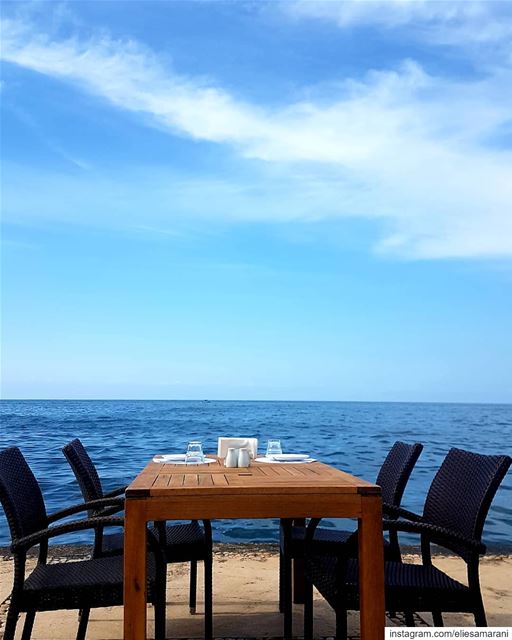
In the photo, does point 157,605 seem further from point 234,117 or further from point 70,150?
point 70,150

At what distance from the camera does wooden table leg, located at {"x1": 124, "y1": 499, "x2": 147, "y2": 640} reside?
225 cm

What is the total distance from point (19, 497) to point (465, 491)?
5.23ft

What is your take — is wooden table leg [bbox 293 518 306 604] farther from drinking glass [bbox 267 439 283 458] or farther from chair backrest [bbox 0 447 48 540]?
chair backrest [bbox 0 447 48 540]

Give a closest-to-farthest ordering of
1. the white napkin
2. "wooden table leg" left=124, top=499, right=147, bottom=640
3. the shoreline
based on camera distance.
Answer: "wooden table leg" left=124, top=499, right=147, bottom=640 < the white napkin < the shoreline

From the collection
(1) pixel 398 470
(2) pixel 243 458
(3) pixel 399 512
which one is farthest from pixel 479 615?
(2) pixel 243 458

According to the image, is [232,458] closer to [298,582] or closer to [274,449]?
A: [274,449]

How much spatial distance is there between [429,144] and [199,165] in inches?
190

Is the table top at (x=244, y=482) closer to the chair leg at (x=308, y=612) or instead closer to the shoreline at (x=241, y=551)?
the chair leg at (x=308, y=612)

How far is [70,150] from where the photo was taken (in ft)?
45.1

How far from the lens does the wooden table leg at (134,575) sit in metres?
2.25

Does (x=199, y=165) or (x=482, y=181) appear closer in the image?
(x=482, y=181)

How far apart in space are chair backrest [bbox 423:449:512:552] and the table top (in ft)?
1.26

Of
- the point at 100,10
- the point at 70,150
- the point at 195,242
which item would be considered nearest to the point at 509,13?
the point at 100,10

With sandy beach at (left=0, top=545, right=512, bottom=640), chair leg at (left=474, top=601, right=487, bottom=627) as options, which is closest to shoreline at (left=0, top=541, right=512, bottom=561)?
sandy beach at (left=0, top=545, right=512, bottom=640)
